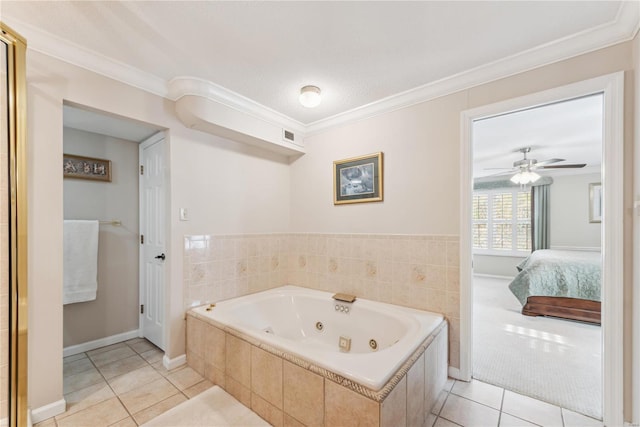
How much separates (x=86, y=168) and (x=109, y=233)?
→ 25.9 inches

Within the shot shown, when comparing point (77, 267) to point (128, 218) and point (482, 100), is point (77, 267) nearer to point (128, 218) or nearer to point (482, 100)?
point (128, 218)

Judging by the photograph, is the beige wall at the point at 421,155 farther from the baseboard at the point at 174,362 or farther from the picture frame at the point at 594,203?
the picture frame at the point at 594,203

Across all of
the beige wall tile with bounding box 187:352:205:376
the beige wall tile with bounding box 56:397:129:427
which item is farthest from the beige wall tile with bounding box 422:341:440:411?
the beige wall tile with bounding box 56:397:129:427

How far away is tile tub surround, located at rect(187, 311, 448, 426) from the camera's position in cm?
128

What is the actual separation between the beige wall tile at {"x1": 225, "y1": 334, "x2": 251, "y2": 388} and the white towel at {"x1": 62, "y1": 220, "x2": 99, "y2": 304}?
1595 millimetres

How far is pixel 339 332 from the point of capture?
249cm

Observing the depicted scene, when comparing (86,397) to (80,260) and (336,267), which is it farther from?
(336,267)

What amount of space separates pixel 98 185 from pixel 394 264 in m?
2.97

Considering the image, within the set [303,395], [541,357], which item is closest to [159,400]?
[303,395]

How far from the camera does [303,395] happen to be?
1467 millimetres

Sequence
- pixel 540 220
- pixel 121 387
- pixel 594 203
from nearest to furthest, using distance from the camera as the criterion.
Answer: pixel 121 387
pixel 594 203
pixel 540 220

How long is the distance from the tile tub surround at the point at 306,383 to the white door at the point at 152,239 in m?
0.70

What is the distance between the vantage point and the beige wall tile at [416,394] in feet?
4.79

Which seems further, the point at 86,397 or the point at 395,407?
the point at 86,397
